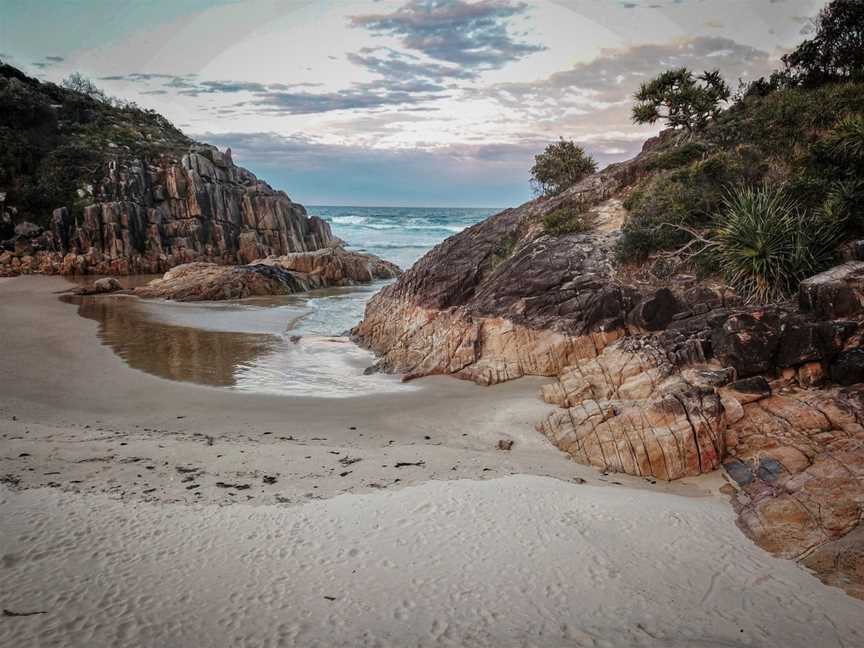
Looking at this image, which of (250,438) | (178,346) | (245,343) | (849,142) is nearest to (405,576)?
(250,438)

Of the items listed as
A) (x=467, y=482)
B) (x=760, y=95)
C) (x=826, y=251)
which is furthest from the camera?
(x=760, y=95)

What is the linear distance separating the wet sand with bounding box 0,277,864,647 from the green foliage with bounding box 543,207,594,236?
22.8 ft

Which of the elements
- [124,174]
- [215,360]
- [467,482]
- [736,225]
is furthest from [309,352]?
[124,174]

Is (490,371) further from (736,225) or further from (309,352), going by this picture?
(309,352)

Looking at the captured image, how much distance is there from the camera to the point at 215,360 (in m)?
15.4

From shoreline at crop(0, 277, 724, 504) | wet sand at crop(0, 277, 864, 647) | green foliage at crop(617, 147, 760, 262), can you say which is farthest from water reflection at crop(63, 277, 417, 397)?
green foliage at crop(617, 147, 760, 262)

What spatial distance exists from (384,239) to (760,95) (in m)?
57.2

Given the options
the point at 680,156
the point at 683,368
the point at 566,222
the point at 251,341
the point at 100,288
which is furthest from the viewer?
the point at 100,288

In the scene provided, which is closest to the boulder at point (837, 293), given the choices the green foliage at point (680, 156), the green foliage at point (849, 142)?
the green foliage at point (849, 142)

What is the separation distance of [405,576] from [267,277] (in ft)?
91.5

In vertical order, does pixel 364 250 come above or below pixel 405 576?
above

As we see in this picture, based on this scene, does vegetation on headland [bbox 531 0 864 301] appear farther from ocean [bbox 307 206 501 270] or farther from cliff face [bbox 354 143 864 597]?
ocean [bbox 307 206 501 270]

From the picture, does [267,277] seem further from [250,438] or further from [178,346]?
[250,438]

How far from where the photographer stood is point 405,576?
16.8 ft
